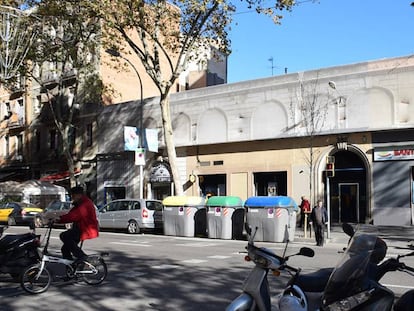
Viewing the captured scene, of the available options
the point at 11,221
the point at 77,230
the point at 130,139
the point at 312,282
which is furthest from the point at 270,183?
the point at 312,282

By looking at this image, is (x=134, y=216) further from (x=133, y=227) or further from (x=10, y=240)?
(x=10, y=240)

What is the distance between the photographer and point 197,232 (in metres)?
22.4

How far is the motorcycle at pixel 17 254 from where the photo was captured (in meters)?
9.07

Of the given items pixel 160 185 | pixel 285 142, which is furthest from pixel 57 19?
pixel 285 142

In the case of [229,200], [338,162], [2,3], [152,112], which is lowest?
[229,200]

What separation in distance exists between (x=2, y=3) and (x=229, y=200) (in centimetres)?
1466

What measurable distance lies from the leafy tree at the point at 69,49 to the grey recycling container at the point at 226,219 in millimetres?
10509

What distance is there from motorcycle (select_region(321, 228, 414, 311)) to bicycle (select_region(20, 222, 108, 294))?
5701mm

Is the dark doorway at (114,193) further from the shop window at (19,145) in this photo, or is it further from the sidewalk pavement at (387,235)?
the sidewalk pavement at (387,235)

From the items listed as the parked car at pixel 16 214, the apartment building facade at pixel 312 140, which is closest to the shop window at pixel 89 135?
the apartment building facade at pixel 312 140

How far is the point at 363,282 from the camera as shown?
3916mm

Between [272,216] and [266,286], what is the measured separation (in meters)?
14.4

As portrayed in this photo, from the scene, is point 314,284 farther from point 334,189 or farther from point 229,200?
point 334,189

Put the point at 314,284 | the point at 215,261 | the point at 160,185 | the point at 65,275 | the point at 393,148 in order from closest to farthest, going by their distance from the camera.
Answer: the point at 314,284 < the point at 65,275 < the point at 215,261 < the point at 393,148 < the point at 160,185
